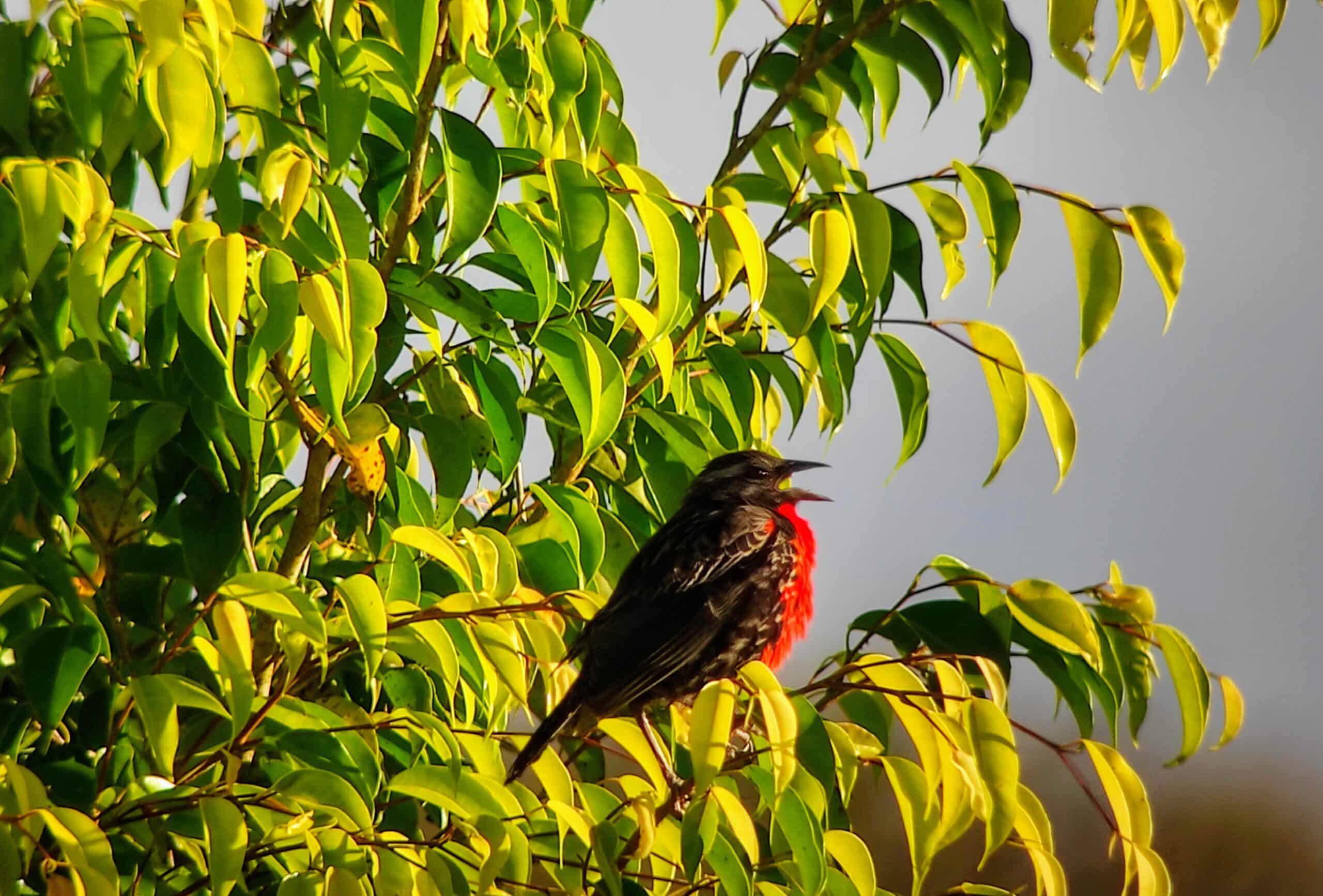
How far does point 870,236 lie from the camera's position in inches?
83.0

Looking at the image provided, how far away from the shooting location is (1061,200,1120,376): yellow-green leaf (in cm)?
206

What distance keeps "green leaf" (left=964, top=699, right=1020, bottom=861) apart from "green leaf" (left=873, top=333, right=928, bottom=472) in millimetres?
681

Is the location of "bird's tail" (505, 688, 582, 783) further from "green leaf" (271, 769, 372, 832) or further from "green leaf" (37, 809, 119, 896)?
"green leaf" (37, 809, 119, 896)

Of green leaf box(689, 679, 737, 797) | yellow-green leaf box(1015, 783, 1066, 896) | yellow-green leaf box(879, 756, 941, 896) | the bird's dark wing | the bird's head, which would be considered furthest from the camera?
the bird's head

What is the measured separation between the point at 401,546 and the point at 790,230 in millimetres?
939

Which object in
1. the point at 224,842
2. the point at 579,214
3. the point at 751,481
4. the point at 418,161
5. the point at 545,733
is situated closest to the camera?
the point at 224,842

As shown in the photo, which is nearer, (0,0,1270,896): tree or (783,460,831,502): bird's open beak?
(0,0,1270,896): tree

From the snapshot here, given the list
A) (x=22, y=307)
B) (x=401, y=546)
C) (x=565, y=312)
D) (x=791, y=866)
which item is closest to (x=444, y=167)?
(x=565, y=312)

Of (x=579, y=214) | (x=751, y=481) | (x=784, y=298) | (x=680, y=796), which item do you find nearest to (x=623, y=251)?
(x=579, y=214)

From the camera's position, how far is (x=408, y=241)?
257 centimetres

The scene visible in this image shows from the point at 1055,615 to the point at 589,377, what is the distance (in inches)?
30.9

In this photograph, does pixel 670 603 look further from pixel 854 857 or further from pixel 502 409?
pixel 854 857

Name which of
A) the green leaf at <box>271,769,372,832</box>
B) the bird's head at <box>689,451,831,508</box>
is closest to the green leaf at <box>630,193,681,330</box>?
the green leaf at <box>271,769,372,832</box>

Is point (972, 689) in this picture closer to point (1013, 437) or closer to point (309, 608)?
point (1013, 437)
